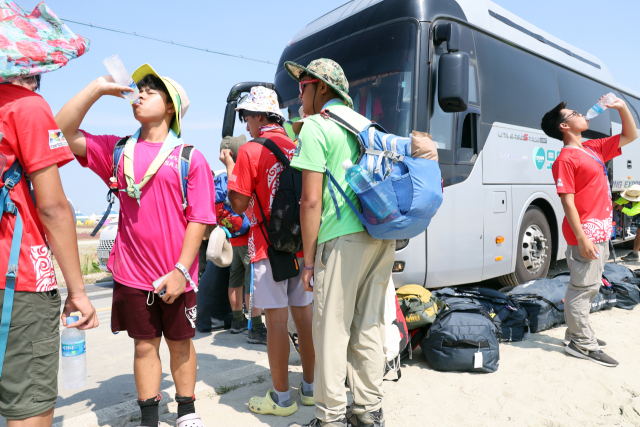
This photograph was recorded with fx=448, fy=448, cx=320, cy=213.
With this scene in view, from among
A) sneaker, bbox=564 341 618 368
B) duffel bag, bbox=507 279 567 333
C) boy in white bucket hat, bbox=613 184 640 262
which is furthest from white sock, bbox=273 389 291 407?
boy in white bucket hat, bbox=613 184 640 262

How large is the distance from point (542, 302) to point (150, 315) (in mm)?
4088

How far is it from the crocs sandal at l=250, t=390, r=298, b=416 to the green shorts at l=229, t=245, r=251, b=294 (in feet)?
5.85

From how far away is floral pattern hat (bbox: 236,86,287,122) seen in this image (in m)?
3.08

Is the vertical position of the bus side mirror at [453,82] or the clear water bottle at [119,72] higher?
the bus side mirror at [453,82]

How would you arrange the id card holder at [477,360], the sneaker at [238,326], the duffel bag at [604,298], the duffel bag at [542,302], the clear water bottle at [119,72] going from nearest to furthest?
the clear water bottle at [119,72] < the id card holder at [477,360] < the duffel bag at [542,302] < the sneaker at [238,326] < the duffel bag at [604,298]

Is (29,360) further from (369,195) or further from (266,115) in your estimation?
(266,115)

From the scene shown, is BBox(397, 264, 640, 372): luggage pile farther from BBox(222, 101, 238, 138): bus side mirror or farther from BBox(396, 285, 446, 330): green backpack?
BBox(222, 101, 238, 138): bus side mirror

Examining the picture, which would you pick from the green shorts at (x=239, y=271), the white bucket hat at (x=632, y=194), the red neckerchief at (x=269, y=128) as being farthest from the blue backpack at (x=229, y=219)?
the white bucket hat at (x=632, y=194)

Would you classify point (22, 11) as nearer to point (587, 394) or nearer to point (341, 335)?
point (341, 335)

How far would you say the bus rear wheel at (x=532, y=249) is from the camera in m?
5.95

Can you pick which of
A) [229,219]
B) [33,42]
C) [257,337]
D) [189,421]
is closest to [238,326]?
[257,337]

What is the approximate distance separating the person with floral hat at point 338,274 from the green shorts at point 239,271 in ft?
6.89

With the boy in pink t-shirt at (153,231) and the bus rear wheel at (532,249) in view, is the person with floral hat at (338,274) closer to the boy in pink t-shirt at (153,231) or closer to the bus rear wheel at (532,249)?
the boy in pink t-shirt at (153,231)

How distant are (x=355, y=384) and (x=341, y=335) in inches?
12.5
